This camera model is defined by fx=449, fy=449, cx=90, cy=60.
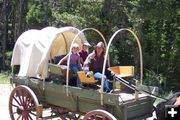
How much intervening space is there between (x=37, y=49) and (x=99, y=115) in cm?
240

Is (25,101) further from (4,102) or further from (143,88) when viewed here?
(4,102)

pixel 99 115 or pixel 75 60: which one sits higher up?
pixel 75 60

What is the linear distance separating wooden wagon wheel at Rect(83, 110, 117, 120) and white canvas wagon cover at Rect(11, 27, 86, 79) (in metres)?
1.61

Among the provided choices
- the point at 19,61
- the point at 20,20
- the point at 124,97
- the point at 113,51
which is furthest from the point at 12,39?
the point at 124,97

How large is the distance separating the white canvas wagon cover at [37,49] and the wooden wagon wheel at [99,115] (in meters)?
1.61

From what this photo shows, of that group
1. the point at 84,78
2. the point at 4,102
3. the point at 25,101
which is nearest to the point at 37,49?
the point at 25,101

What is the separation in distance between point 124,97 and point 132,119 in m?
0.52

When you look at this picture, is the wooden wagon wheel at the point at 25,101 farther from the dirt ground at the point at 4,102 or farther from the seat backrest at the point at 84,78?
the dirt ground at the point at 4,102

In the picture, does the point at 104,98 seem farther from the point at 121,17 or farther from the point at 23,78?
the point at 121,17

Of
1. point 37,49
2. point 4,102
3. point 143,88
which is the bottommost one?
point 4,102

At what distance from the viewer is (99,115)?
7855 mm

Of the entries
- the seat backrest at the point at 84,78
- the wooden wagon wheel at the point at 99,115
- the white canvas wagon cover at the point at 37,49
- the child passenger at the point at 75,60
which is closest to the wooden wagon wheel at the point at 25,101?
the white canvas wagon cover at the point at 37,49

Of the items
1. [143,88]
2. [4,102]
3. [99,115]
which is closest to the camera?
[99,115]

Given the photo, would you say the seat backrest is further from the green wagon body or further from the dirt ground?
the dirt ground
